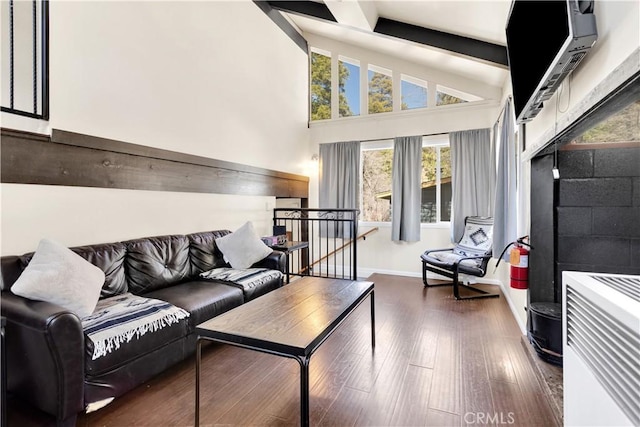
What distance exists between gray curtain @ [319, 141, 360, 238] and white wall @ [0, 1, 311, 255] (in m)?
1.04

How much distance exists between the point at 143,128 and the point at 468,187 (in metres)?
4.29

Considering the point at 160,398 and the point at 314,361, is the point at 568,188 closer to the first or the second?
the point at 314,361

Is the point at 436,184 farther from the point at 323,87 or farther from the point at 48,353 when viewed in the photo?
the point at 48,353

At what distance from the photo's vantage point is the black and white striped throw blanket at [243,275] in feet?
9.31

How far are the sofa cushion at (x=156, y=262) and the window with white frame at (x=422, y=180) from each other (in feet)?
11.0

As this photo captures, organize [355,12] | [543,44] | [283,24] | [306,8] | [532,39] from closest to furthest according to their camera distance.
Answer: [543,44] → [532,39] → [355,12] → [306,8] → [283,24]

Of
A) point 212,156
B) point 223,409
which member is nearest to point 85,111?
point 212,156

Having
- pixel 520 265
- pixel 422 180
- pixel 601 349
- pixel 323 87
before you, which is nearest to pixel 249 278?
pixel 520 265

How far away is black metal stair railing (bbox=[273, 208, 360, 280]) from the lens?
5277 millimetres

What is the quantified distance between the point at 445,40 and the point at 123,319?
4264 millimetres

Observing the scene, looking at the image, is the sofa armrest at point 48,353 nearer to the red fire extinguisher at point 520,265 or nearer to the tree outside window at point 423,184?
the red fire extinguisher at point 520,265

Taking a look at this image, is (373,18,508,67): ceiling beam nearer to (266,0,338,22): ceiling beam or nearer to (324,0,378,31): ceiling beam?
(324,0,378,31): ceiling beam

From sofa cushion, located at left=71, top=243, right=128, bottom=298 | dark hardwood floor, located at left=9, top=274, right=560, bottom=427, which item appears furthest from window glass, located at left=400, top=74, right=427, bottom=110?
sofa cushion, located at left=71, top=243, right=128, bottom=298

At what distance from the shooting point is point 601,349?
1.01m
